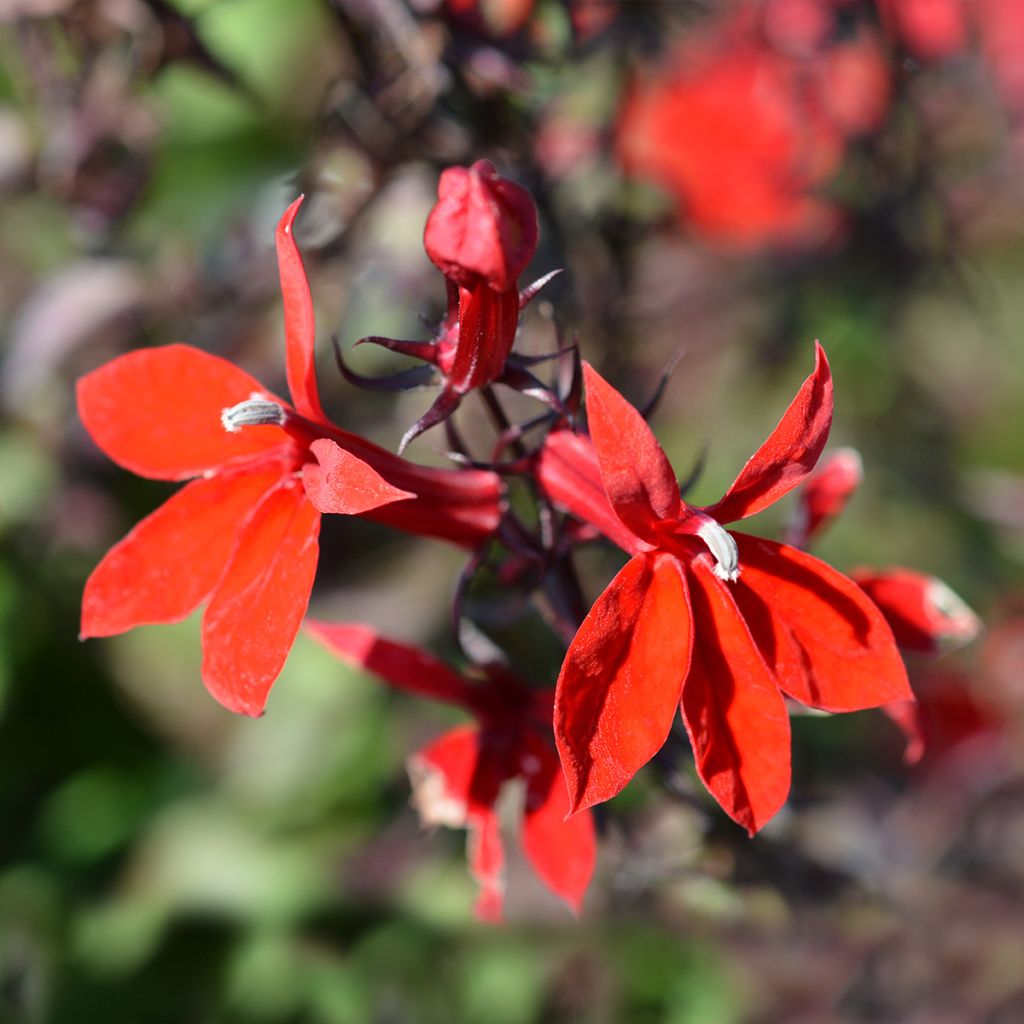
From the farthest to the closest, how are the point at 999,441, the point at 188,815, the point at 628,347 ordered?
the point at 999,441 < the point at 188,815 < the point at 628,347

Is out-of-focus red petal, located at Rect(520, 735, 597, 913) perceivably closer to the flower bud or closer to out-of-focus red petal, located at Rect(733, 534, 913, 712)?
out-of-focus red petal, located at Rect(733, 534, 913, 712)

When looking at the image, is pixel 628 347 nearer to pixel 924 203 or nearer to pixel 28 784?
pixel 924 203

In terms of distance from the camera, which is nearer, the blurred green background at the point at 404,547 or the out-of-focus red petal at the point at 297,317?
the out-of-focus red petal at the point at 297,317

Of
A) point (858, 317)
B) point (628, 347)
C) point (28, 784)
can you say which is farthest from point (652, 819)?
point (28, 784)

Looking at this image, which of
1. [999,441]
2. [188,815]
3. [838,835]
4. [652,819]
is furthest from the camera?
[999,441]

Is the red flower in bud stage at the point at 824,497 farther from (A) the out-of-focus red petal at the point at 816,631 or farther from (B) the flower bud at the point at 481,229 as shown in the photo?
(B) the flower bud at the point at 481,229

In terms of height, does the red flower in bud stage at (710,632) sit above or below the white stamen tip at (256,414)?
below

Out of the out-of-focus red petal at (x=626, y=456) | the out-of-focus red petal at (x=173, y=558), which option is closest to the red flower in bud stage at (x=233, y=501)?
the out-of-focus red petal at (x=173, y=558)
